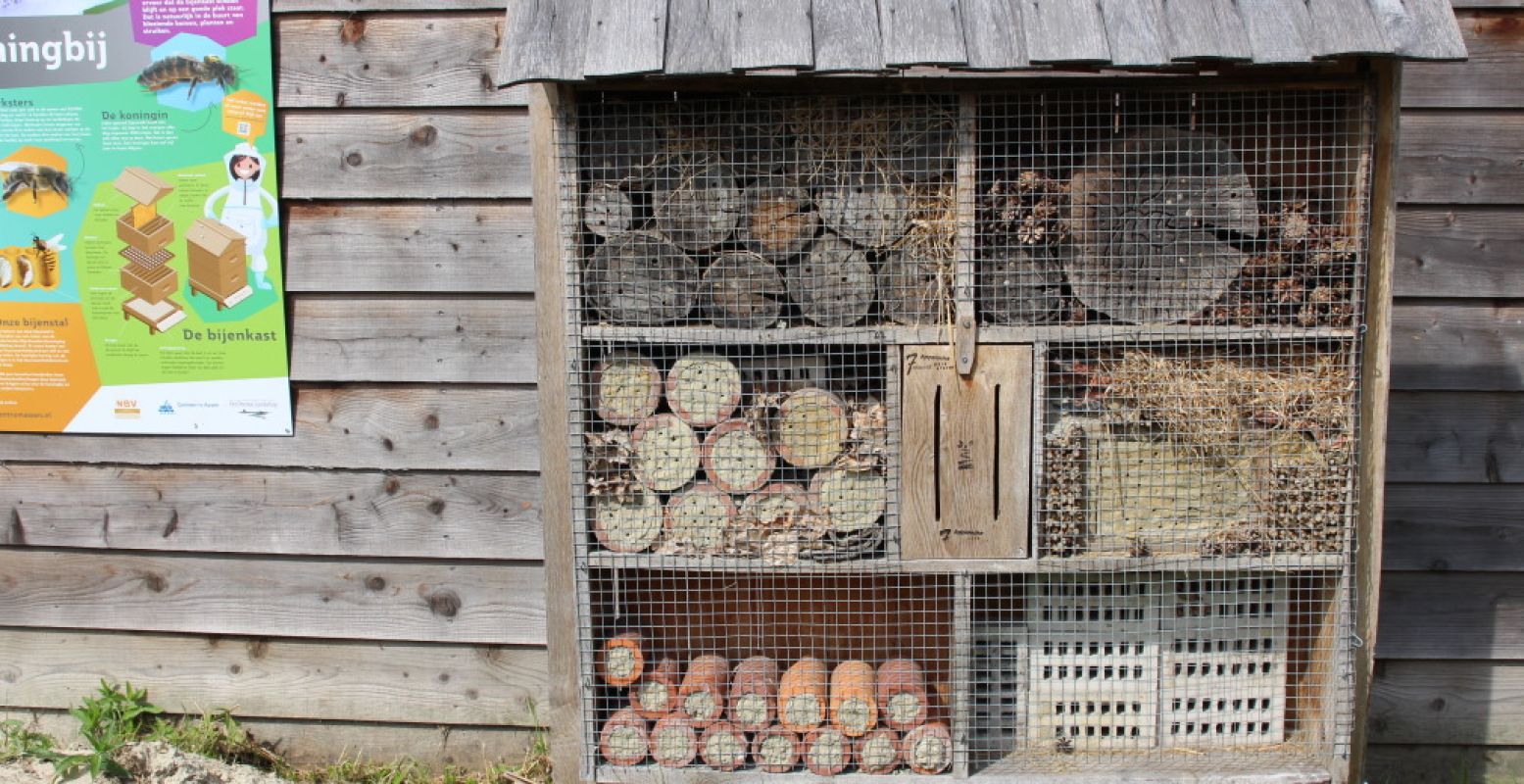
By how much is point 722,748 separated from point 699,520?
60 centimetres

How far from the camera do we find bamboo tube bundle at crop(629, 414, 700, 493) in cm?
277

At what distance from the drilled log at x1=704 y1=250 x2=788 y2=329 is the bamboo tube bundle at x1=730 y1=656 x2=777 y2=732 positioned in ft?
3.00

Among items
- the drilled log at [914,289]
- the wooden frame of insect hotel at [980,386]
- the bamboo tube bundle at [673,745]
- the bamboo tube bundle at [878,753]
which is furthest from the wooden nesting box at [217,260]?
the bamboo tube bundle at [878,753]

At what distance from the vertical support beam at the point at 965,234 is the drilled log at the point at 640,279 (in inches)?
24.8

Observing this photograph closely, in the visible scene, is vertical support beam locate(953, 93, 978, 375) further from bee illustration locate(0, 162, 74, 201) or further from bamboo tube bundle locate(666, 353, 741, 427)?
bee illustration locate(0, 162, 74, 201)

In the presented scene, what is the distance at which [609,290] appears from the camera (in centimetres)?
270

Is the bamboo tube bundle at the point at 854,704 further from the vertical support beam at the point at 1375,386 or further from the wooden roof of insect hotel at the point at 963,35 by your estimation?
the wooden roof of insect hotel at the point at 963,35

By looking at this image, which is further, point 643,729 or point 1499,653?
point 1499,653

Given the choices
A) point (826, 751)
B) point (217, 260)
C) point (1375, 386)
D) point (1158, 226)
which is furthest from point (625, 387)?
point (1375, 386)

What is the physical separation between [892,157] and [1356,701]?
1.76 meters

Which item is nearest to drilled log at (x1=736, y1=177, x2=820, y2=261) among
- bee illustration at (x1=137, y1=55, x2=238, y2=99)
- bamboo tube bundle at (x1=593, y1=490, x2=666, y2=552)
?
bamboo tube bundle at (x1=593, y1=490, x2=666, y2=552)

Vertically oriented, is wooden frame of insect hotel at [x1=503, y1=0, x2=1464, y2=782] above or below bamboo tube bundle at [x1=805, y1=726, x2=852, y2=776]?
above

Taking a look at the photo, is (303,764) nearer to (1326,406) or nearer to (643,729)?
(643,729)

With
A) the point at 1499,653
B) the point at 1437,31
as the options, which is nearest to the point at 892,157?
the point at 1437,31
